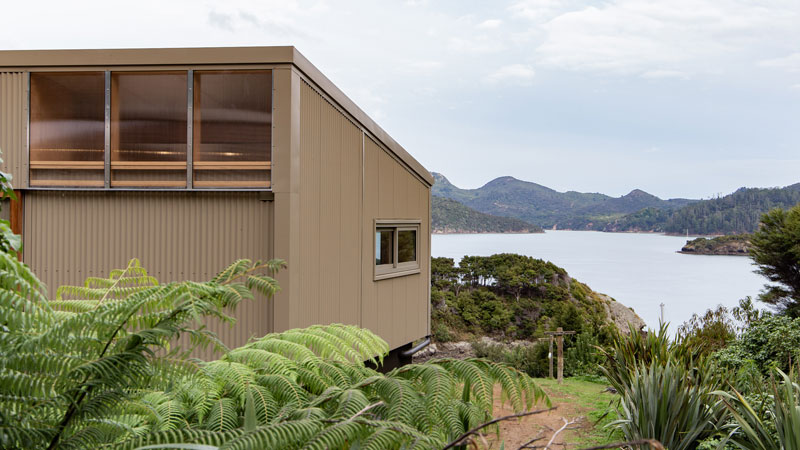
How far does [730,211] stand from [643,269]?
12.1 m

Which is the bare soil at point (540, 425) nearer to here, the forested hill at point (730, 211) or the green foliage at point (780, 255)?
the green foliage at point (780, 255)

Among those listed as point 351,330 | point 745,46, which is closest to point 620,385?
point 351,330

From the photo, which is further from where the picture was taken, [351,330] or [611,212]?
[611,212]

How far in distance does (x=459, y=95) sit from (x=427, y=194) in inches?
648

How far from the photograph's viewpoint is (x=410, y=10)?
1129 cm

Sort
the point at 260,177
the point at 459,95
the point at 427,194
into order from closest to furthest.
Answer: the point at 260,177 < the point at 427,194 < the point at 459,95

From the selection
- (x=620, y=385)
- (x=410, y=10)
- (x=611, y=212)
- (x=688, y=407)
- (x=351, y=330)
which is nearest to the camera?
(x=351, y=330)

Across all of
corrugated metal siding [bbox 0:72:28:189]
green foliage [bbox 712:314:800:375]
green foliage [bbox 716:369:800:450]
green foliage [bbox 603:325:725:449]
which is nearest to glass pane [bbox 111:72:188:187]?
corrugated metal siding [bbox 0:72:28:189]

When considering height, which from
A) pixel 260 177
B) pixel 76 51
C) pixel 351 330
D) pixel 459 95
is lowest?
pixel 351 330

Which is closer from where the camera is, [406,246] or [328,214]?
[328,214]

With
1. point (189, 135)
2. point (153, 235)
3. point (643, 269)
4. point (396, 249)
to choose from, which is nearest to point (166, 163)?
point (189, 135)

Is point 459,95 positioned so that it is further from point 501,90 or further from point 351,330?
point 351,330

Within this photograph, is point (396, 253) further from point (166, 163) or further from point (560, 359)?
point (560, 359)

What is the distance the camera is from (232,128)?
5.28 meters
